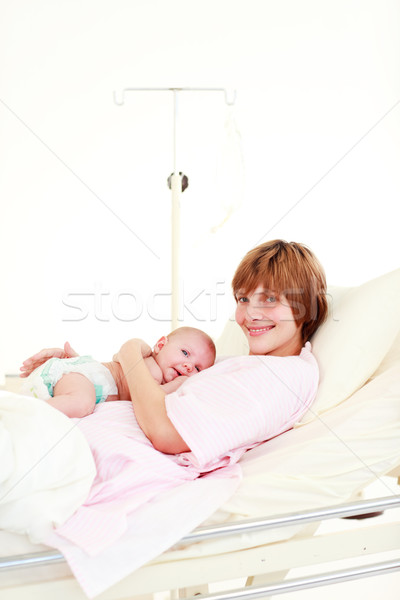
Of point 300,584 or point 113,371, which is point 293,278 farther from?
point 300,584

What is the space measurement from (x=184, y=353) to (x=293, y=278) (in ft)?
1.06

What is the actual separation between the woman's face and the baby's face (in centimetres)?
12

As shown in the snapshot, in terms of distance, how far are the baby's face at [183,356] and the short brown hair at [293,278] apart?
17cm

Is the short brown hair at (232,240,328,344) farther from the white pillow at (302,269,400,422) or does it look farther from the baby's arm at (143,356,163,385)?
the baby's arm at (143,356,163,385)

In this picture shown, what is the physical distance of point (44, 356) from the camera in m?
1.40

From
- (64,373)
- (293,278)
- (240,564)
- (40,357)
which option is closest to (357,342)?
(293,278)

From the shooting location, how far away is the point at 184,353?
133 cm

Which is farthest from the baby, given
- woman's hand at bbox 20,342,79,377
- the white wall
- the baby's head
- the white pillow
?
the white wall

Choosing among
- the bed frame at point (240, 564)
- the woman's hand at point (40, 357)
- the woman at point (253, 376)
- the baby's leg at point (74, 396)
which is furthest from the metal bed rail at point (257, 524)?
the woman's hand at point (40, 357)

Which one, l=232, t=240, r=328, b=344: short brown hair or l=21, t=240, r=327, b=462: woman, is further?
l=232, t=240, r=328, b=344: short brown hair

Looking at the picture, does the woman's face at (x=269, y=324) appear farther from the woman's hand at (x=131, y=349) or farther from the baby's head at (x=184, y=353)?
the woman's hand at (x=131, y=349)

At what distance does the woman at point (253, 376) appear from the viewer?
97 centimetres

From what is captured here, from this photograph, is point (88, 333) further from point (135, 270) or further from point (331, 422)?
point (331, 422)

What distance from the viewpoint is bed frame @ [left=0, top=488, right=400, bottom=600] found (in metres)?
0.81
